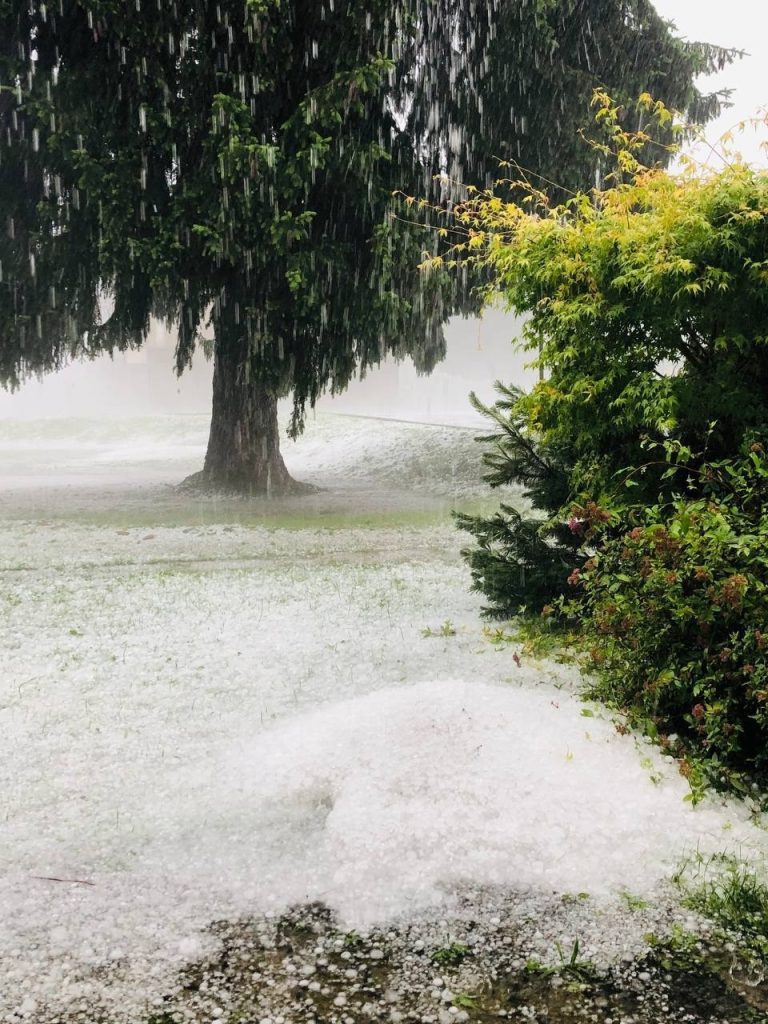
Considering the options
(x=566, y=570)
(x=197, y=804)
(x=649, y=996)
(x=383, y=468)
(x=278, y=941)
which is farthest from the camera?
(x=383, y=468)

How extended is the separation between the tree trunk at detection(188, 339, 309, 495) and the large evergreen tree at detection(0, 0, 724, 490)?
11 cm

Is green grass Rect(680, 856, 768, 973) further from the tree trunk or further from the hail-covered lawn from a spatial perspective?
the tree trunk

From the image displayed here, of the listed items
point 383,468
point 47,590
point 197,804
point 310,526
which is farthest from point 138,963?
point 383,468

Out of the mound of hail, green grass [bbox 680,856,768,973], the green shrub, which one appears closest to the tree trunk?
the mound of hail

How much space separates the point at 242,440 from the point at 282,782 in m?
11.8

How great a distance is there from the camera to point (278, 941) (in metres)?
3.03

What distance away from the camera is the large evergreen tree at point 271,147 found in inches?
454

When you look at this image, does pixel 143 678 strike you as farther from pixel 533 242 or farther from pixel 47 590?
pixel 533 242

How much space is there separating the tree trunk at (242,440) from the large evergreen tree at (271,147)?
11 cm

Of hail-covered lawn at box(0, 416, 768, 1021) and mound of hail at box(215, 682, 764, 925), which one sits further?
mound of hail at box(215, 682, 764, 925)

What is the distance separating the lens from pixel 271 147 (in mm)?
10992

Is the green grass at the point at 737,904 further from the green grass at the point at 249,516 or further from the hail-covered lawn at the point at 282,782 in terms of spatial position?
the green grass at the point at 249,516

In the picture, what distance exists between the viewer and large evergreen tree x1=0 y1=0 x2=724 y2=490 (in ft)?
37.9

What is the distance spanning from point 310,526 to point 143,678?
664 cm
